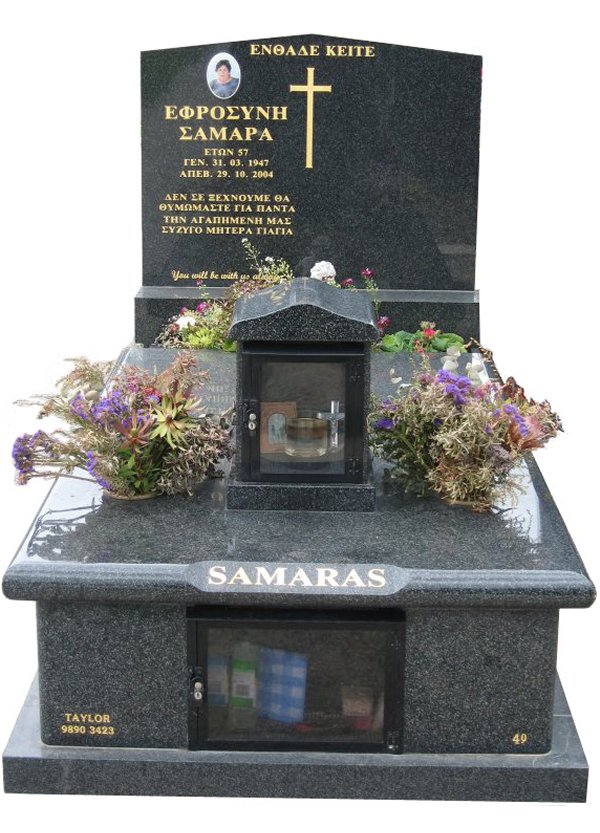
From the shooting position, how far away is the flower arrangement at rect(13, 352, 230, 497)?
7.47m

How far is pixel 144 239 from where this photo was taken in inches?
436

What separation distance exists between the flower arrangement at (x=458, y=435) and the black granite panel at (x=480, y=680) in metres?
0.83


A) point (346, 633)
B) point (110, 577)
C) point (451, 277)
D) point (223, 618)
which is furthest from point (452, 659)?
point (451, 277)

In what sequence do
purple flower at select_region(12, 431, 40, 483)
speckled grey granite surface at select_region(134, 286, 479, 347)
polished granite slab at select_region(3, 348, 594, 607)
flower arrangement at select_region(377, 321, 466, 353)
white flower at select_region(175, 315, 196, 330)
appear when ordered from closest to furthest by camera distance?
1. polished granite slab at select_region(3, 348, 594, 607)
2. purple flower at select_region(12, 431, 40, 483)
3. flower arrangement at select_region(377, 321, 466, 353)
4. white flower at select_region(175, 315, 196, 330)
5. speckled grey granite surface at select_region(134, 286, 479, 347)

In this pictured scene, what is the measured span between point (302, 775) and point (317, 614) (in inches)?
27.2

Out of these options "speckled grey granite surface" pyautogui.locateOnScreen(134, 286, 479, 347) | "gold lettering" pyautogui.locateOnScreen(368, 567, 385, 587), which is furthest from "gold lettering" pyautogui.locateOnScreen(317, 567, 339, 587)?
"speckled grey granite surface" pyautogui.locateOnScreen(134, 286, 479, 347)

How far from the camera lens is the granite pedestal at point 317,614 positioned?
22.3 feet

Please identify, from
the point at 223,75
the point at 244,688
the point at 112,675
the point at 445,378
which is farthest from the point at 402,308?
the point at 112,675

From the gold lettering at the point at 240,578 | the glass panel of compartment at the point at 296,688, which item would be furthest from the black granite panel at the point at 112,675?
the gold lettering at the point at 240,578

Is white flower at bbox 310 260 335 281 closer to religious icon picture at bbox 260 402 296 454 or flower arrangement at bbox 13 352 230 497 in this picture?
flower arrangement at bbox 13 352 230 497

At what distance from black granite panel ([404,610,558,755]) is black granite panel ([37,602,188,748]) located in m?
1.00

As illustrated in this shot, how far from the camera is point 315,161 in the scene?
35.8ft

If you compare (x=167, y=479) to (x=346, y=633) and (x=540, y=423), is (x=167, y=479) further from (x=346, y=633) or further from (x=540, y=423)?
(x=540, y=423)

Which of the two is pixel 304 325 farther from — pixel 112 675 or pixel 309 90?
pixel 309 90
